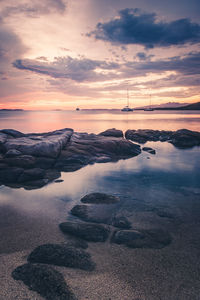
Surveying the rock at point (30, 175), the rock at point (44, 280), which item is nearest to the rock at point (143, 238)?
the rock at point (44, 280)

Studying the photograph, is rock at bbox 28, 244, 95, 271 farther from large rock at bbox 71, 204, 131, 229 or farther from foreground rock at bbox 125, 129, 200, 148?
foreground rock at bbox 125, 129, 200, 148

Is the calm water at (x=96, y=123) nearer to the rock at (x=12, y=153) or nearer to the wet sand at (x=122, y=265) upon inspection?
the rock at (x=12, y=153)

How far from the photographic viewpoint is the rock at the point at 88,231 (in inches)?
181

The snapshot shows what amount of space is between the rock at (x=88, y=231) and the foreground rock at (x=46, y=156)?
3832 millimetres

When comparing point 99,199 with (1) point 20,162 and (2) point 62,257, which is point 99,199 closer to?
(2) point 62,257

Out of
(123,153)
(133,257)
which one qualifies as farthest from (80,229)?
(123,153)

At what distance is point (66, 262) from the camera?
12.1 ft

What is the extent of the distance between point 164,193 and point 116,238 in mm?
3974

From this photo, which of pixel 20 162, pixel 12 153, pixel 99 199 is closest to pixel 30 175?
pixel 20 162

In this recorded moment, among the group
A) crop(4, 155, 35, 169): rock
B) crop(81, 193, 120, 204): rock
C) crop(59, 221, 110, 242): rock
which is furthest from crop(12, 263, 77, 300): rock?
crop(4, 155, 35, 169): rock

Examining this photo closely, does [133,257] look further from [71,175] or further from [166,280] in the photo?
[71,175]

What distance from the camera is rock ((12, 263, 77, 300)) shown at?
2.98m

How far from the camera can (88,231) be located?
4758mm

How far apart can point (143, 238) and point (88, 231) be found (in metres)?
1.40
